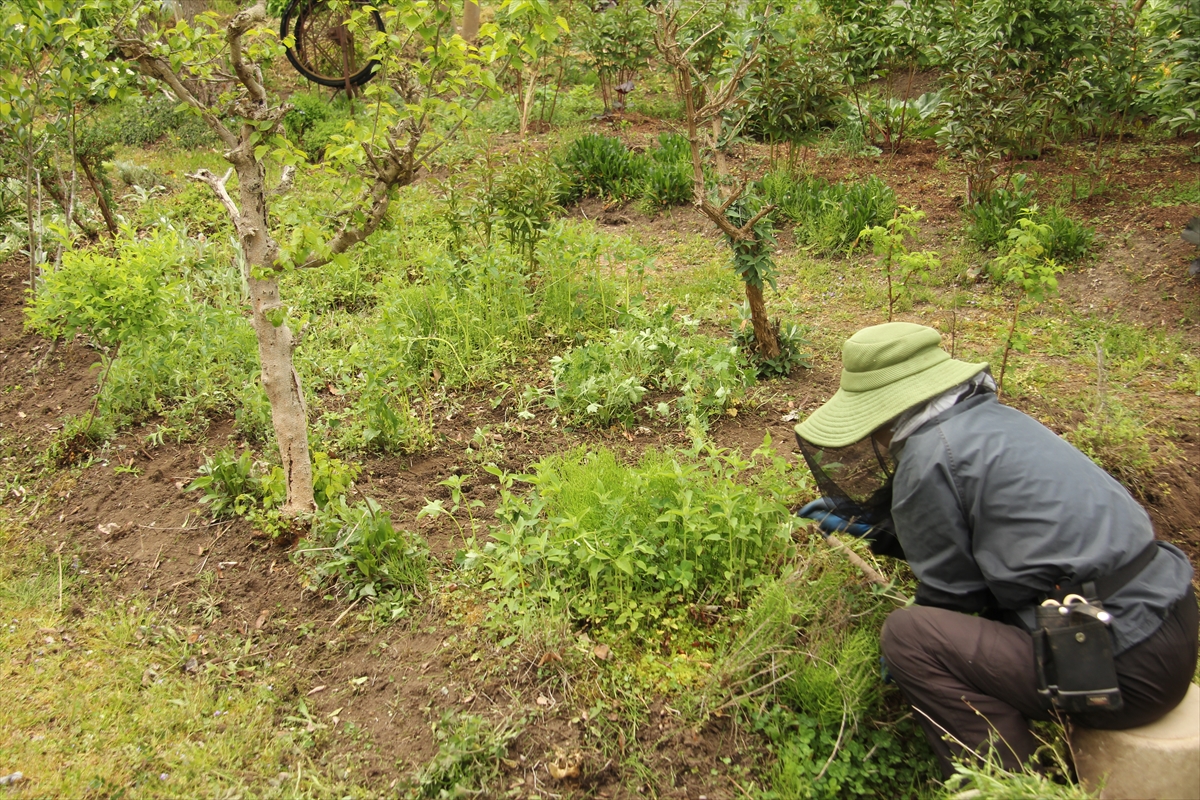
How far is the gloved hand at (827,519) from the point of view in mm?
3126

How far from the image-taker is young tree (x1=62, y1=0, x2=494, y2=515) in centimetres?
304

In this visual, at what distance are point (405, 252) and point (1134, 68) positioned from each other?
5.67m

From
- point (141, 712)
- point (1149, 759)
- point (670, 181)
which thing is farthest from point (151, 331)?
point (1149, 759)

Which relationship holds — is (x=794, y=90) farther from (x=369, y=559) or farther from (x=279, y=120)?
(x=369, y=559)

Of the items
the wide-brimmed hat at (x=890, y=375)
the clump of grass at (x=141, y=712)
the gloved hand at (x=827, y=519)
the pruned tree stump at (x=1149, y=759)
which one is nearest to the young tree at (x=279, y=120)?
the clump of grass at (x=141, y=712)

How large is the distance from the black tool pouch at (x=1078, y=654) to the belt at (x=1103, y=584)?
2 centimetres

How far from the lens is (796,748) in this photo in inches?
105

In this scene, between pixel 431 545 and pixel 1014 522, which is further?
pixel 431 545

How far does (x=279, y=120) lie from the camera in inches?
129

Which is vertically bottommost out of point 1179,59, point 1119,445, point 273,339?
point 1119,445

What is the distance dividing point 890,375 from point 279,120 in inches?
97.8

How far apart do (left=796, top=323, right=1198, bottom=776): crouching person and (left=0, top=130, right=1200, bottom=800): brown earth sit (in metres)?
0.73

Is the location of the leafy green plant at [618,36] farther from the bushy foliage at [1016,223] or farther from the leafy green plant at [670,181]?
the bushy foliage at [1016,223]

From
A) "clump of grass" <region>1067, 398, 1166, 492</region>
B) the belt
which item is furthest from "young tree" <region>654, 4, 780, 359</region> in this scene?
the belt
